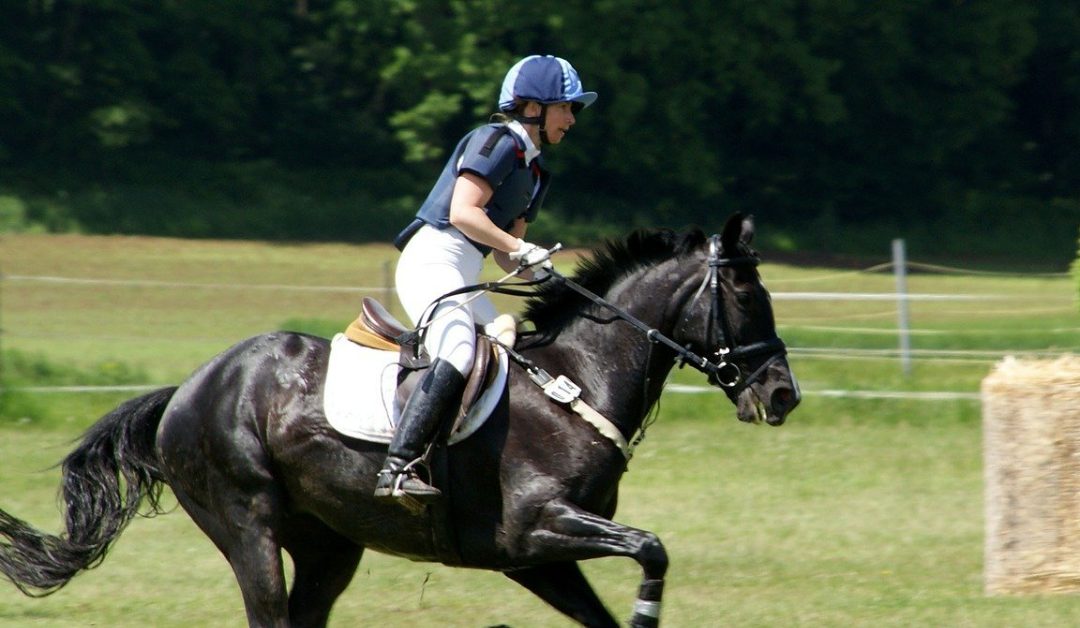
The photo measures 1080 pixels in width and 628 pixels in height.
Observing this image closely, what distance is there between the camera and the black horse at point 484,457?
568 centimetres

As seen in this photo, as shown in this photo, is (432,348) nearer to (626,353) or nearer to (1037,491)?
(626,353)

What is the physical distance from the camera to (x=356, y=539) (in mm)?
6109

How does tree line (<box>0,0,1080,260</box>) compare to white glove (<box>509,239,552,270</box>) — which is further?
tree line (<box>0,0,1080,260</box>)

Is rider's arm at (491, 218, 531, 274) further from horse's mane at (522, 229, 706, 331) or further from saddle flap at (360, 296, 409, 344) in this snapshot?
saddle flap at (360, 296, 409, 344)

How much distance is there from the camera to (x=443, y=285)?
19.4 ft

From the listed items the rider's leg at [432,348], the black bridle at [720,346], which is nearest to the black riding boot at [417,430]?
the rider's leg at [432,348]

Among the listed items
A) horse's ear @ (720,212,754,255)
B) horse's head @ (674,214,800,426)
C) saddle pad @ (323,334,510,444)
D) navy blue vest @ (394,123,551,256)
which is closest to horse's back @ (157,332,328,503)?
saddle pad @ (323,334,510,444)

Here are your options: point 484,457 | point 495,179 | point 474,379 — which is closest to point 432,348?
point 474,379

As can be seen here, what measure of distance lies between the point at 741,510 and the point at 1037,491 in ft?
10.2

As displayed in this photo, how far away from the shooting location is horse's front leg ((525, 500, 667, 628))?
5391 millimetres

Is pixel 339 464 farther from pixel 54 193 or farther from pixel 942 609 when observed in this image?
pixel 54 193

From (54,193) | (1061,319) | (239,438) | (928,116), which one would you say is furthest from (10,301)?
(928,116)

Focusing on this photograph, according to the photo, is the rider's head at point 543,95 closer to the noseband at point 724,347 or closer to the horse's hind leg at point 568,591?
the noseband at point 724,347

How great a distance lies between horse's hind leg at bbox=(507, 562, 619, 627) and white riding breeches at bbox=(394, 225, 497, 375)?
0.84 meters
